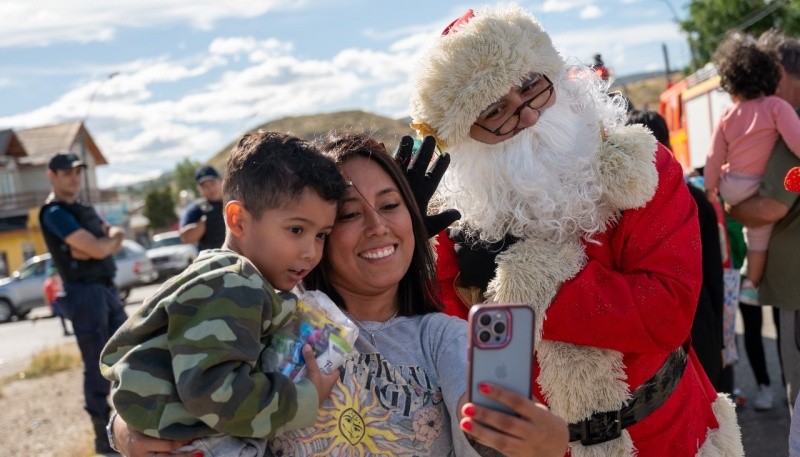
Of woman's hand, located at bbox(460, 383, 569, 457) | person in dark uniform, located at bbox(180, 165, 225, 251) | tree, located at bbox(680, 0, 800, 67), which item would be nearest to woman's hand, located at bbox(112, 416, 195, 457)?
woman's hand, located at bbox(460, 383, 569, 457)

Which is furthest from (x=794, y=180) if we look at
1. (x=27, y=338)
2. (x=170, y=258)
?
(x=170, y=258)

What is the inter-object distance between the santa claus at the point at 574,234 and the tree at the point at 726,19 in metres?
31.6

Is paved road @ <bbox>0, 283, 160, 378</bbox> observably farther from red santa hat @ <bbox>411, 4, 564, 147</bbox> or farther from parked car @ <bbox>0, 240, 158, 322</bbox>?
red santa hat @ <bbox>411, 4, 564, 147</bbox>

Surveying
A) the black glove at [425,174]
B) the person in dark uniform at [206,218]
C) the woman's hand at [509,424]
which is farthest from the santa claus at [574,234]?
the person in dark uniform at [206,218]

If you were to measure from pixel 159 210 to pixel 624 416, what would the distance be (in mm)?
60373

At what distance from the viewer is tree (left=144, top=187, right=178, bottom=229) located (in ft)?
196

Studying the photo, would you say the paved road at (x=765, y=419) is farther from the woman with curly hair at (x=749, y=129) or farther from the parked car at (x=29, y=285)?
the parked car at (x=29, y=285)

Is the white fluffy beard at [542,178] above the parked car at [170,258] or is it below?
above

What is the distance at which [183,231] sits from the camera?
6980mm

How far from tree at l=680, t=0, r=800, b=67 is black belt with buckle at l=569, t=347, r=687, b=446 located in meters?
31.8

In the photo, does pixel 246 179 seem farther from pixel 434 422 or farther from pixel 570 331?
pixel 570 331

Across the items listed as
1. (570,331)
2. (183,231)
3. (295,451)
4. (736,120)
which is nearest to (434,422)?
(295,451)

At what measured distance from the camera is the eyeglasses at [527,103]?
235 cm

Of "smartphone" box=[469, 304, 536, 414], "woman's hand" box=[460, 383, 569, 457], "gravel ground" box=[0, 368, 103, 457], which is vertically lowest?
"gravel ground" box=[0, 368, 103, 457]
